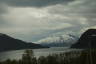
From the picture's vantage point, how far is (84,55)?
358ft

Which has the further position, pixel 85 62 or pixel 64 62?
pixel 64 62

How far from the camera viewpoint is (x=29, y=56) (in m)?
103

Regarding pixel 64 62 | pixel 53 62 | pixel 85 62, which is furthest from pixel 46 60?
pixel 85 62

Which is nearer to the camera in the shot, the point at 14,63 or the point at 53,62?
the point at 14,63

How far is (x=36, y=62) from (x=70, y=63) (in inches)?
666

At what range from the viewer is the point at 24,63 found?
98562mm

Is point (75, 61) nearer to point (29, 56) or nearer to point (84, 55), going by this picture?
point (84, 55)

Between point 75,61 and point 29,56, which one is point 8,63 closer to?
point 29,56

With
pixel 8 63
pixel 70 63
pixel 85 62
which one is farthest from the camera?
pixel 70 63

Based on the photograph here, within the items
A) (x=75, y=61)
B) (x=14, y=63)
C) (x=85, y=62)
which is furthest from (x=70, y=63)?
(x=14, y=63)

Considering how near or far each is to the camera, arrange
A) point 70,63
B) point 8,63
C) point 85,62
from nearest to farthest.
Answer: point 8,63, point 85,62, point 70,63

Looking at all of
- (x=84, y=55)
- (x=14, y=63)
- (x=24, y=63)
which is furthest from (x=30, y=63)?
(x=84, y=55)

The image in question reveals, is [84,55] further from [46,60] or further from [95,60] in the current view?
[46,60]

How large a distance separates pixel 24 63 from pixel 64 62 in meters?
22.3
